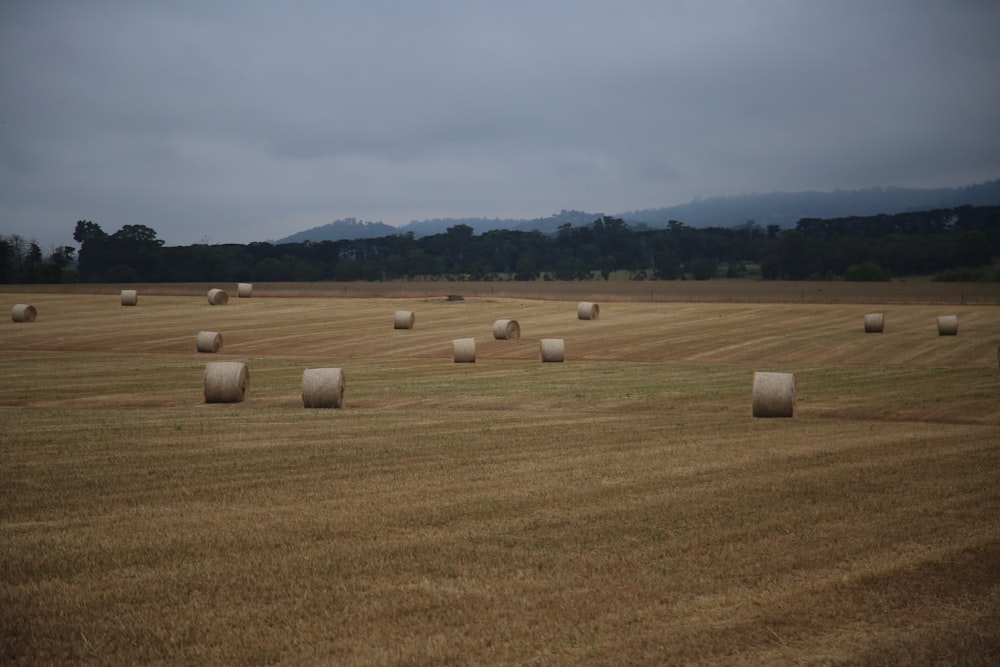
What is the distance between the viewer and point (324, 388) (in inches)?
902

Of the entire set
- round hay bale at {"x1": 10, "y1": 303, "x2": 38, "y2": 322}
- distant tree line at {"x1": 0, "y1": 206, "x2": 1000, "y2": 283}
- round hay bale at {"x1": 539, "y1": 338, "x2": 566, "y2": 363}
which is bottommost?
round hay bale at {"x1": 539, "y1": 338, "x2": 566, "y2": 363}

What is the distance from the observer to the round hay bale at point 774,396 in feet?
68.2

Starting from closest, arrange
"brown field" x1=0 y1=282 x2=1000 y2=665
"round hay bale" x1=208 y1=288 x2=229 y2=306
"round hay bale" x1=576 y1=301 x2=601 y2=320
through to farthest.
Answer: "brown field" x1=0 y1=282 x2=1000 y2=665, "round hay bale" x1=576 y1=301 x2=601 y2=320, "round hay bale" x1=208 y1=288 x2=229 y2=306

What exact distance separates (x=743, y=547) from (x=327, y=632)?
14.4 feet

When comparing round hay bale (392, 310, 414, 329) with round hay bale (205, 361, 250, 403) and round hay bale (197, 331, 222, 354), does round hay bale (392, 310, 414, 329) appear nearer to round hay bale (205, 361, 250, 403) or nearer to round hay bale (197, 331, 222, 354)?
round hay bale (197, 331, 222, 354)

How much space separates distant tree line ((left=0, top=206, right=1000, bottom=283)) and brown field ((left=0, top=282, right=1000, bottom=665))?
93.3m

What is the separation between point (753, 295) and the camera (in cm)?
7694

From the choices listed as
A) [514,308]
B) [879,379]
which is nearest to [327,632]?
[879,379]

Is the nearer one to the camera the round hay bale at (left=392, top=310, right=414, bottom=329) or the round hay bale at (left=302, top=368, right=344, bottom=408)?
the round hay bale at (left=302, top=368, right=344, bottom=408)

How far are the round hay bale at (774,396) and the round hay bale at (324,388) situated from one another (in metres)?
9.25

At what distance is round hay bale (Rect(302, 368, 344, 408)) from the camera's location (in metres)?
22.9

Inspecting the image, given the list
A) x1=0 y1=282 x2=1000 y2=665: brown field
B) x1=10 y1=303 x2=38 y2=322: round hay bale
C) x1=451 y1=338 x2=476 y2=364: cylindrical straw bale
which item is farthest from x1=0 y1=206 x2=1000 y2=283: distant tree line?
x1=0 y1=282 x2=1000 y2=665: brown field

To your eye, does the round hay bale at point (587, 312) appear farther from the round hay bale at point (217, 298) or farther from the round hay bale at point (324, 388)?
the round hay bale at point (324, 388)

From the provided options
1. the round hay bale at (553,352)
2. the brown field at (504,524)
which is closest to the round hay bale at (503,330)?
the round hay bale at (553,352)
